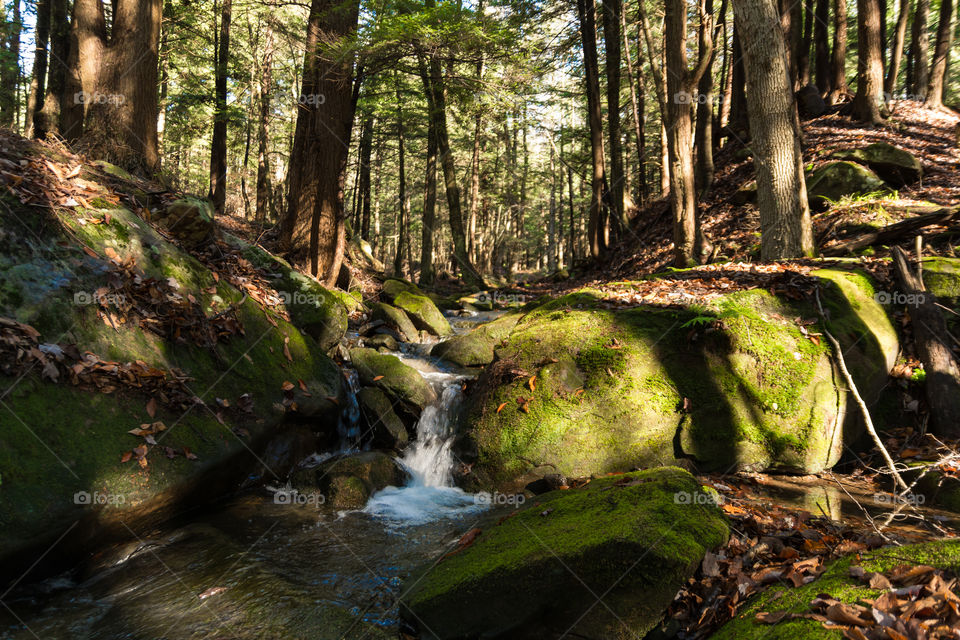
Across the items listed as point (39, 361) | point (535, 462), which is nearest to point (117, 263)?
point (39, 361)

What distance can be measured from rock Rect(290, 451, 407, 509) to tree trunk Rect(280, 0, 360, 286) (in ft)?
17.9

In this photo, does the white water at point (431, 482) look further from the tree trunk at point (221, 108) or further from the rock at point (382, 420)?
the tree trunk at point (221, 108)

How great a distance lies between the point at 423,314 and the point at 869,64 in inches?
561

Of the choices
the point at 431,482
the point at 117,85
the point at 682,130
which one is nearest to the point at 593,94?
the point at 682,130

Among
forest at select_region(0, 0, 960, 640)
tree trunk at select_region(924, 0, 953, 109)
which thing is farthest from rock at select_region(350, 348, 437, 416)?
tree trunk at select_region(924, 0, 953, 109)

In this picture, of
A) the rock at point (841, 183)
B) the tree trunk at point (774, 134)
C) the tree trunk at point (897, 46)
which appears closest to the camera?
the tree trunk at point (774, 134)

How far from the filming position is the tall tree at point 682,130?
30.6ft

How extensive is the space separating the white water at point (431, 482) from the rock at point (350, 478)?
12cm

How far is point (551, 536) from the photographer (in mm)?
3332

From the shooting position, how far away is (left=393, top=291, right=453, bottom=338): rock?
11.9 m

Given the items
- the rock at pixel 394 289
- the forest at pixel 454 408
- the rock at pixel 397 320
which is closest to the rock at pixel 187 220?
the forest at pixel 454 408

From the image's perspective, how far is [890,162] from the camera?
34.6 feet

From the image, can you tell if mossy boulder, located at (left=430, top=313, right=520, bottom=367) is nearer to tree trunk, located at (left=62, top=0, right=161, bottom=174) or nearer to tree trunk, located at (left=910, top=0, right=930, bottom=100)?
tree trunk, located at (left=62, top=0, right=161, bottom=174)

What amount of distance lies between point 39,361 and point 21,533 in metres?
1.37
